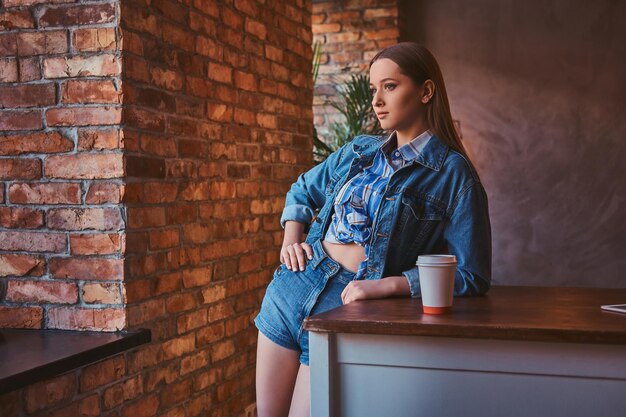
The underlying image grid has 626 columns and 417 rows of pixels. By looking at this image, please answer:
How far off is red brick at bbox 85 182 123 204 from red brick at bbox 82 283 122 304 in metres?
0.27

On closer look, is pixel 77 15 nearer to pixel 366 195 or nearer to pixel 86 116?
pixel 86 116

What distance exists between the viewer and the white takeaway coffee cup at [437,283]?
1769 millimetres

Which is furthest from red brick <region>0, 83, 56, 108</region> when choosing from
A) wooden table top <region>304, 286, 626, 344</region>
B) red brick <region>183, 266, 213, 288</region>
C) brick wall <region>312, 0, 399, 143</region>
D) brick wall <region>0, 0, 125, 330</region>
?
brick wall <region>312, 0, 399, 143</region>

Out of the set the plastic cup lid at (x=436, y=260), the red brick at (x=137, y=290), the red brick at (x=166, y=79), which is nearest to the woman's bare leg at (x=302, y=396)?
the plastic cup lid at (x=436, y=260)

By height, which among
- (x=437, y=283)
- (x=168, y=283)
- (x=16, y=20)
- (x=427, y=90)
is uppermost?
(x=16, y=20)

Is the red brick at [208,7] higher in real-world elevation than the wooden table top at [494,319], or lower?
higher

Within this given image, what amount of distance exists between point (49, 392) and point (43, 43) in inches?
42.6

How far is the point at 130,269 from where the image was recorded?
2.56 m

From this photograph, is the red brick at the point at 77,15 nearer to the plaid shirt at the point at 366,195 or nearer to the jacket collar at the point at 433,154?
the plaid shirt at the point at 366,195

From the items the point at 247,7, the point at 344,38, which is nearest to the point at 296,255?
the point at 247,7

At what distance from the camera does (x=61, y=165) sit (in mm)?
2541

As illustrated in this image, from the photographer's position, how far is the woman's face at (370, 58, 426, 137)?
209 cm

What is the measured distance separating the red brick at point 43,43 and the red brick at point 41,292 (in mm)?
736

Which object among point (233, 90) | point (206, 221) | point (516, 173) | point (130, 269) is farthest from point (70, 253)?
point (516, 173)
